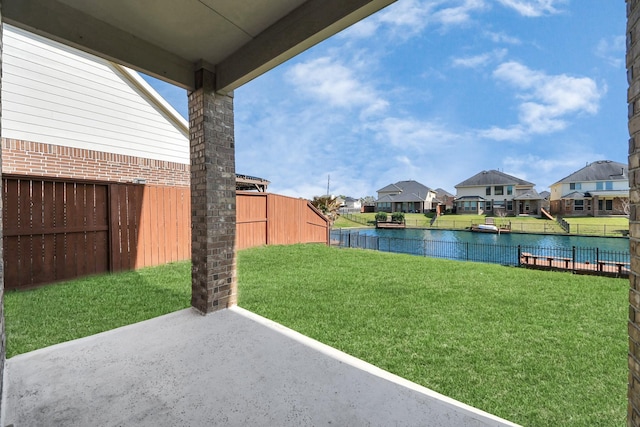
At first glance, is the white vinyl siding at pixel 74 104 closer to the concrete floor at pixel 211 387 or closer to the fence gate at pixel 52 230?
the fence gate at pixel 52 230

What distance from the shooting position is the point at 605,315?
3920mm

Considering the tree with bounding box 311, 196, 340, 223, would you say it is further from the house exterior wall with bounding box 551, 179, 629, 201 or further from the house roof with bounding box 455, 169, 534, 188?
the house exterior wall with bounding box 551, 179, 629, 201

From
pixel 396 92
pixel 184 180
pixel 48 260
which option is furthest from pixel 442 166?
pixel 48 260

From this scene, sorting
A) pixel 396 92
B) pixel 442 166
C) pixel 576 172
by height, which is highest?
pixel 396 92

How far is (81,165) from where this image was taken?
22.4 ft

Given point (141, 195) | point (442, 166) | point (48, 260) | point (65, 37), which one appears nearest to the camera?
point (65, 37)

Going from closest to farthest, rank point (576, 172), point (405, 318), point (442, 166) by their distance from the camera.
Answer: point (405, 318) < point (576, 172) < point (442, 166)

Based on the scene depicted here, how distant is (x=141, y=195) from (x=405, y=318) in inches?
238

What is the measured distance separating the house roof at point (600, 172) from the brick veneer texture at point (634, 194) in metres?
38.9

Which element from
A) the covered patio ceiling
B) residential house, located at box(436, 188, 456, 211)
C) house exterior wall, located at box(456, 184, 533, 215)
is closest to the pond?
the covered patio ceiling

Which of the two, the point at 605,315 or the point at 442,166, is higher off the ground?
the point at 442,166

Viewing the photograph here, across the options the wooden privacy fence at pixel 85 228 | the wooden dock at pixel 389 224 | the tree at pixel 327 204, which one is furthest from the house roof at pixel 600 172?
the wooden privacy fence at pixel 85 228

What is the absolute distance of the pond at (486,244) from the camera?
41.1ft

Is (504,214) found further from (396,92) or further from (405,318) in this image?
(405,318)
